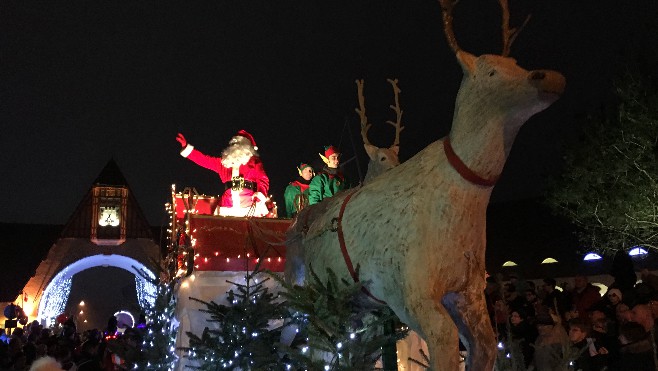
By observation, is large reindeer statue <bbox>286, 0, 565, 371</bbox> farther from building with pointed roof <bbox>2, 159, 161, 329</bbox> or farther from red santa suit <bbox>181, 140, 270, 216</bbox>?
building with pointed roof <bbox>2, 159, 161, 329</bbox>

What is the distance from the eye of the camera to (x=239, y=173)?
717cm

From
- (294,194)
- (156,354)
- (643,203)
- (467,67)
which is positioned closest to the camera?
(467,67)

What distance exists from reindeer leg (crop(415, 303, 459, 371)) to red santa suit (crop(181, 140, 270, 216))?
429 cm

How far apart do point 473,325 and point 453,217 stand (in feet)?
1.63

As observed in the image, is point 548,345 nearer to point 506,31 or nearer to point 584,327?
point 584,327

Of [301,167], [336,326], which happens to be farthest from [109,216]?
[336,326]

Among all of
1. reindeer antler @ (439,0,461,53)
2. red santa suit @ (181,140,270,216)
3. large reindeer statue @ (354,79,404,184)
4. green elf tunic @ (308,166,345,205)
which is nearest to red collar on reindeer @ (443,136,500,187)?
reindeer antler @ (439,0,461,53)

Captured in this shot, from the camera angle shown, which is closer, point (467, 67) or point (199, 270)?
point (467, 67)

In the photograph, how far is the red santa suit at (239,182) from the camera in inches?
262

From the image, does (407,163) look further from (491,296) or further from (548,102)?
(491,296)

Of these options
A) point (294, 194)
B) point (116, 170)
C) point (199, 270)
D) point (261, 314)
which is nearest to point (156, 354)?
point (199, 270)

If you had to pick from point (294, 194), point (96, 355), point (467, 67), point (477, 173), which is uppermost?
point (294, 194)

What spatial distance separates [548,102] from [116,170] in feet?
79.6

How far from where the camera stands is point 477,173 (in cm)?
246
